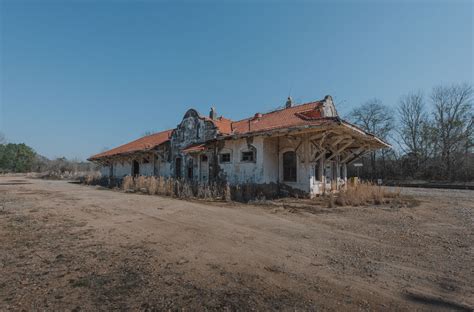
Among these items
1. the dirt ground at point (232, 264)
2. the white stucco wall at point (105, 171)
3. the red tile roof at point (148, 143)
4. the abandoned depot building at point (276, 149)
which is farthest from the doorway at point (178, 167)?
the white stucco wall at point (105, 171)

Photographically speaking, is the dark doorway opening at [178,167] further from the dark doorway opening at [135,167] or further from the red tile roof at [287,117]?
the dark doorway opening at [135,167]

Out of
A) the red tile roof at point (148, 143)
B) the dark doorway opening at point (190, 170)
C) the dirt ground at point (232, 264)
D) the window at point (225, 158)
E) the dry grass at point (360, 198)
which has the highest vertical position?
the red tile roof at point (148, 143)

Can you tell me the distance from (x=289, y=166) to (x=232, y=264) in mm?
11433

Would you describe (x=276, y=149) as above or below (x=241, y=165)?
above

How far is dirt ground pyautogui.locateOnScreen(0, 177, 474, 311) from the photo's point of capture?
10.8ft

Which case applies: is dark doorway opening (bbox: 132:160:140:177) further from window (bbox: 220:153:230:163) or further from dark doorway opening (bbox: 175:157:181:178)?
window (bbox: 220:153:230:163)

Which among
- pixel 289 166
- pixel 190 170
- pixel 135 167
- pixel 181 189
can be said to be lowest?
pixel 181 189

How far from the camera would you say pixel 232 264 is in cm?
453

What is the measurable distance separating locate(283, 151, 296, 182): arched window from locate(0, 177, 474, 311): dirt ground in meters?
6.90

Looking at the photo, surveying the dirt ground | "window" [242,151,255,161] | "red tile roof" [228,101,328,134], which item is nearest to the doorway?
"red tile roof" [228,101,328,134]

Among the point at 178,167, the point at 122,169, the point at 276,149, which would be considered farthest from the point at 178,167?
the point at 122,169

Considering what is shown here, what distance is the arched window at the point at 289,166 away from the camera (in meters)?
15.2

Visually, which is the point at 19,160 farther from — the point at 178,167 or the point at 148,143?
the point at 178,167

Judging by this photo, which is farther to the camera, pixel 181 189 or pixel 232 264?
pixel 181 189
